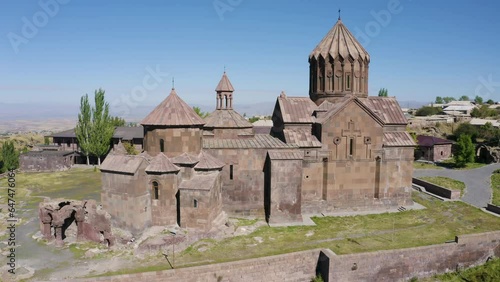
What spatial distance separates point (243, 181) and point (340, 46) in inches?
390

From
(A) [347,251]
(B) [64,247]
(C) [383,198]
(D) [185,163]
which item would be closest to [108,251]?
(B) [64,247]

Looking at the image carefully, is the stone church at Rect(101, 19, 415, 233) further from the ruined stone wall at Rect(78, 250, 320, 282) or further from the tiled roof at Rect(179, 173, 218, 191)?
the ruined stone wall at Rect(78, 250, 320, 282)

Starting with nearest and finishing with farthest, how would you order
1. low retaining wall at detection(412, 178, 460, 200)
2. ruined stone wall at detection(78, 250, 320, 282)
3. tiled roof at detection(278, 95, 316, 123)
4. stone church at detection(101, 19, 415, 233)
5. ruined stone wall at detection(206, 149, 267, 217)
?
1. ruined stone wall at detection(78, 250, 320, 282)
2. stone church at detection(101, 19, 415, 233)
3. ruined stone wall at detection(206, 149, 267, 217)
4. tiled roof at detection(278, 95, 316, 123)
5. low retaining wall at detection(412, 178, 460, 200)

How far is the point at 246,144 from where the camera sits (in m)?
17.5

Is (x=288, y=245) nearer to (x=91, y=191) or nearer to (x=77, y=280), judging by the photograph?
(x=77, y=280)

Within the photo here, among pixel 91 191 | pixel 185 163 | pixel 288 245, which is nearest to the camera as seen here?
pixel 288 245

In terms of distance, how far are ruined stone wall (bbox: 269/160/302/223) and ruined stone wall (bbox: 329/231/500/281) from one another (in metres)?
4.90

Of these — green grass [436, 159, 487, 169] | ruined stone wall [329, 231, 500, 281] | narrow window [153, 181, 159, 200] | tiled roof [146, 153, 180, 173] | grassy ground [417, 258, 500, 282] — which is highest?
tiled roof [146, 153, 180, 173]

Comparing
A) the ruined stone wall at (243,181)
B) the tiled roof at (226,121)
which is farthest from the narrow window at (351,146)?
the tiled roof at (226,121)

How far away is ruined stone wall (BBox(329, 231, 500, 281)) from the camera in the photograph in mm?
12295

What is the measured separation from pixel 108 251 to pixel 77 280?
311 centimetres

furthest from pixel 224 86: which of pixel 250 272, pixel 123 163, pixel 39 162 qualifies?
pixel 39 162

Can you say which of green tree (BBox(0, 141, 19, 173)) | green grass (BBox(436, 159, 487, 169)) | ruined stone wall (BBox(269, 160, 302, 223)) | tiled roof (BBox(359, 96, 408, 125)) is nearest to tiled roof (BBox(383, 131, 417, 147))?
tiled roof (BBox(359, 96, 408, 125))

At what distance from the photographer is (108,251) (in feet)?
44.9
